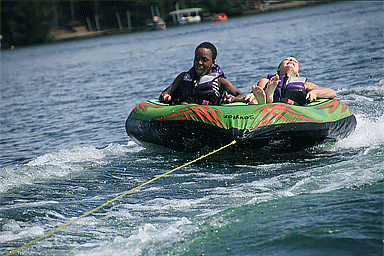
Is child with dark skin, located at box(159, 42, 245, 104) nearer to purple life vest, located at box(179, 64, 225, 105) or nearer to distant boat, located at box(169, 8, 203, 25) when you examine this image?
purple life vest, located at box(179, 64, 225, 105)

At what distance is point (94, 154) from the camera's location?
21.6ft

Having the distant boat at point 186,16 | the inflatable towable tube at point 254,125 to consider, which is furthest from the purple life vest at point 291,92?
the distant boat at point 186,16

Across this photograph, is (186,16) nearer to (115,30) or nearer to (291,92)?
(115,30)

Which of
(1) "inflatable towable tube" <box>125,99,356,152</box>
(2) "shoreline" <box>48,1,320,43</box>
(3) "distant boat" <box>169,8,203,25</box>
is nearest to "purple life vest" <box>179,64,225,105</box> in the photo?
(1) "inflatable towable tube" <box>125,99,356,152</box>

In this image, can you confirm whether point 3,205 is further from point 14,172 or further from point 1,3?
point 1,3

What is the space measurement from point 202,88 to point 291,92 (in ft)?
3.73

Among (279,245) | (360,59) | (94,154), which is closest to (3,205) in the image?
(94,154)

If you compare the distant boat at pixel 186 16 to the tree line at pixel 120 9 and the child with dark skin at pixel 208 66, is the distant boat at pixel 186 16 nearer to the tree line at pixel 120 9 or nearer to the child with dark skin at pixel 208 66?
the tree line at pixel 120 9

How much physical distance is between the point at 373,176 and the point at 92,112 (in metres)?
7.57

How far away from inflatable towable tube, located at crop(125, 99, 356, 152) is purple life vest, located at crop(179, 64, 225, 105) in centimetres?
43

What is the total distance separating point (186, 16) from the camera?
6494 cm

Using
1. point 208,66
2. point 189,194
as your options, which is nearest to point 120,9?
point 208,66

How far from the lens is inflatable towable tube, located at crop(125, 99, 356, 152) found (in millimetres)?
5191

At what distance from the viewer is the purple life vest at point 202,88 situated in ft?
20.4
